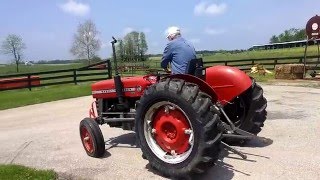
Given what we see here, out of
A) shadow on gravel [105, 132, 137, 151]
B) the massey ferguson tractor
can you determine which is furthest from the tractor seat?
shadow on gravel [105, 132, 137, 151]

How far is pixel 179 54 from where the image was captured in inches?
232

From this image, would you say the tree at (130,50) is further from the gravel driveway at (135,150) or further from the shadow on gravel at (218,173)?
the shadow on gravel at (218,173)

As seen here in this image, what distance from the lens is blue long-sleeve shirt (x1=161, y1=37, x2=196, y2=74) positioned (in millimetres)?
5895

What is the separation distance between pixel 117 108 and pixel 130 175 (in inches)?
65.2

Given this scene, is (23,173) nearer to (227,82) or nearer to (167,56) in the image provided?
(167,56)

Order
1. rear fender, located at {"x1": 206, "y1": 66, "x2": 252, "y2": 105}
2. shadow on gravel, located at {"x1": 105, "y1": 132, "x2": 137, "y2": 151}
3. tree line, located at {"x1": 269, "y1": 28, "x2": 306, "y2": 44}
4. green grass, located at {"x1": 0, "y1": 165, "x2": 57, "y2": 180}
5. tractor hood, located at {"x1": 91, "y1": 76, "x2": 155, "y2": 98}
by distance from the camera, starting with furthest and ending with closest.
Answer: tree line, located at {"x1": 269, "y1": 28, "x2": 306, "y2": 44}
shadow on gravel, located at {"x1": 105, "y1": 132, "x2": 137, "y2": 151}
tractor hood, located at {"x1": 91, "y1": 76, "x2": 155, "y2": 98}
rear fender, located at {"x1": 206, "y1": 66, "x2": 252, "y2": 105}
green grass, located at {"x1": 0, "y1": 165, "x2": 57, "y2": 180}

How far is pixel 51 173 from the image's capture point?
5.61 m

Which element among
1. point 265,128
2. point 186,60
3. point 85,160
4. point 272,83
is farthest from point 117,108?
point 272,83

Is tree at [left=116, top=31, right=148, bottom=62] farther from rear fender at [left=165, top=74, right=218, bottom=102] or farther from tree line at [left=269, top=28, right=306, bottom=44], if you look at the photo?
tree line at [left=269, top=28, right=306, bottom=44]

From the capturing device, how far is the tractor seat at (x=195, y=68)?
227 inches

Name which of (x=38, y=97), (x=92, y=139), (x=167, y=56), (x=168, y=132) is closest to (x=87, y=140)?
(x=92, y=139)

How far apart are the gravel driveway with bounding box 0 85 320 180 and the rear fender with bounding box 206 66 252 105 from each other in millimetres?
831

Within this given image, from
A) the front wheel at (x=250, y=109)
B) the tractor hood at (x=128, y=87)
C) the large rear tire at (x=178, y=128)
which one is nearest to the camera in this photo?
the large rear tire at (x=178, y=128)

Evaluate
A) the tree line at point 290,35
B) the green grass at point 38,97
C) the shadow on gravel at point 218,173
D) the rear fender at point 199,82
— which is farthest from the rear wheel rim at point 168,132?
the tree line at point 290,35
